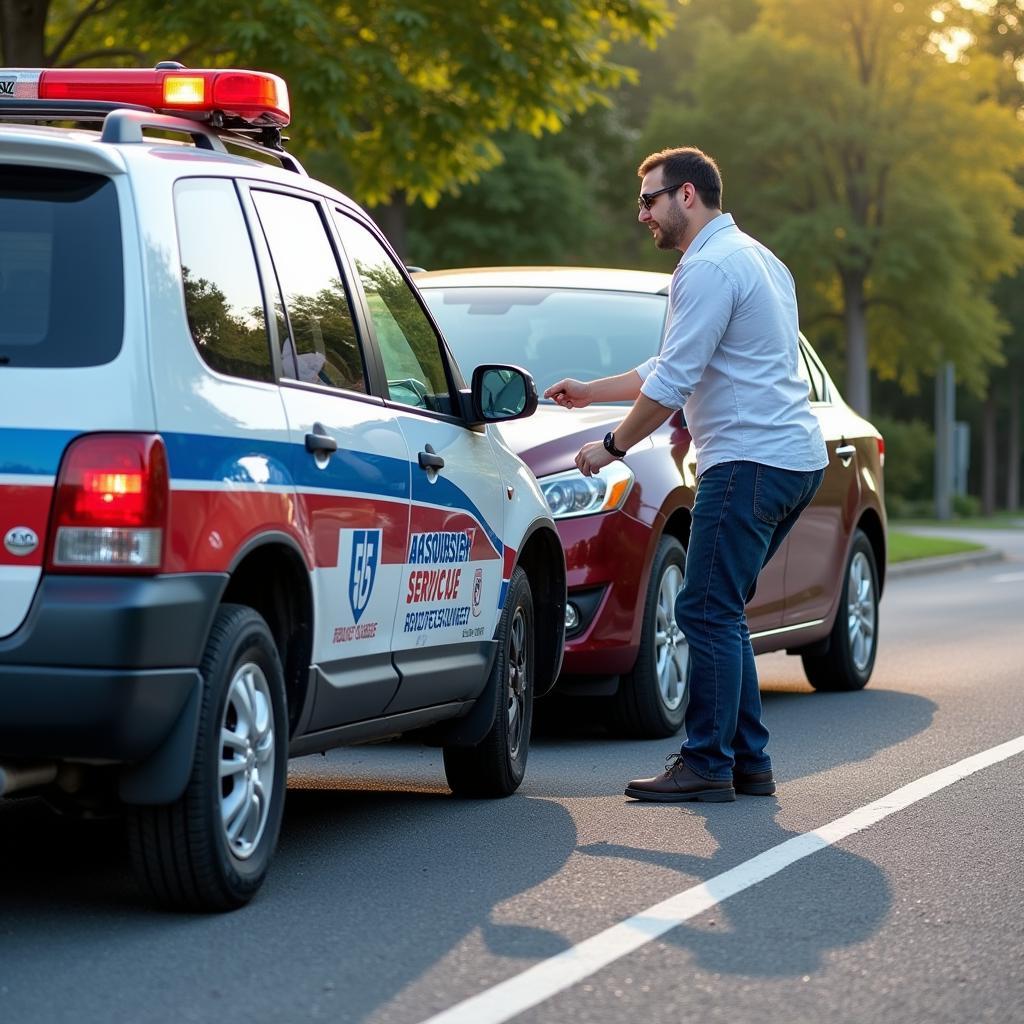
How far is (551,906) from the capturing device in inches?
208

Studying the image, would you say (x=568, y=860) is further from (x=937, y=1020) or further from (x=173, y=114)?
(x=173, y=114)

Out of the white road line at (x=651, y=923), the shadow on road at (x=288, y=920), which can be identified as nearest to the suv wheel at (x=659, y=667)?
the white road line at (x=651, y=923)

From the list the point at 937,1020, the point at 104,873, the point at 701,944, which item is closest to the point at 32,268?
the point at 104,873

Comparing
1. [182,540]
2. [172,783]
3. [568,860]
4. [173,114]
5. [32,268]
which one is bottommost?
[568,860]

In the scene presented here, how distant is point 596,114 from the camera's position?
4578 centimetres

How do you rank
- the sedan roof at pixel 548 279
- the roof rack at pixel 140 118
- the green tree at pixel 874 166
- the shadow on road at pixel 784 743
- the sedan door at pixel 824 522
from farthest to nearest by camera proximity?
the green tree at pixel 874 166 < the sedan door at pixel 824 522 < the sedan roof at pixel 548 279 < the shadow on road at pixel 784 743 < the roof rack at pixel 140 118

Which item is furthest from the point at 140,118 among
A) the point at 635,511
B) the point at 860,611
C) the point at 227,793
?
the point at 860,611

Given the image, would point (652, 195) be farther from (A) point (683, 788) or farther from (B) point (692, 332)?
(A) point (683, 788)

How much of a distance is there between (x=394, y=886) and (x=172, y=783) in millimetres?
974

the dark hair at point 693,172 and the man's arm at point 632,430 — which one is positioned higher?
the dark hair at point 693,172

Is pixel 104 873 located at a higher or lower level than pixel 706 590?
lower

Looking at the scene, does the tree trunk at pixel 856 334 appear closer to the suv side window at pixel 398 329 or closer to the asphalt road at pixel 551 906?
the asphalt road at pixel 551 906

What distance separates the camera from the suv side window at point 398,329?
636 centimetres

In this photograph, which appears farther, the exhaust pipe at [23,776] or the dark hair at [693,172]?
the dark hair at [693,172]
